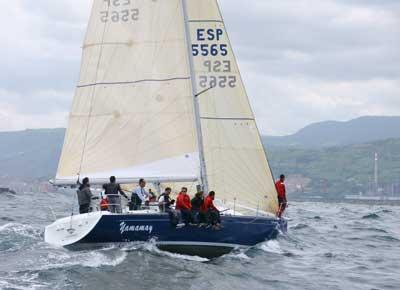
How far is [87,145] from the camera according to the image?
1033 inches

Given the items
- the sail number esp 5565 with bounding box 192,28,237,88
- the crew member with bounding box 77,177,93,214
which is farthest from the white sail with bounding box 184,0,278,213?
the crew member with bounding box 77,177,93,214

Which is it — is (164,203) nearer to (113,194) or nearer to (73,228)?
(113,194)

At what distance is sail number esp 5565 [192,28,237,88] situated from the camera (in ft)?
89.7

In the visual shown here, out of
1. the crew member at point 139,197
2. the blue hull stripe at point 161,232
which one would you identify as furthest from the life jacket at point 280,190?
the crew member at point 139,197

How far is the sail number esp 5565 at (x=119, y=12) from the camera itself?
26.7m

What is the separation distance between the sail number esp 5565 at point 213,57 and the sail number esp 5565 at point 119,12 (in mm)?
1965

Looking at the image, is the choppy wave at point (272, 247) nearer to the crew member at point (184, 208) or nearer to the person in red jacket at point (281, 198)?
the person in red jacket at point (281, 198)

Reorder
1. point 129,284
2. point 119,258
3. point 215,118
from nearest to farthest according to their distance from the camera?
point 129,284 → point 119,258 → point 215,118

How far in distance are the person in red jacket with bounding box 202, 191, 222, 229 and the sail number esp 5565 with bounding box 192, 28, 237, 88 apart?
4289 mm

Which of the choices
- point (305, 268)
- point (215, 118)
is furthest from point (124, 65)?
point (305, 268)

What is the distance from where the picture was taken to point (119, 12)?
87.7 ft

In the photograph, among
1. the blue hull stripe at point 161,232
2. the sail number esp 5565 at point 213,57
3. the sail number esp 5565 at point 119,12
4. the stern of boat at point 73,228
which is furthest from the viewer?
the sail number esp 5565 at point 213,57

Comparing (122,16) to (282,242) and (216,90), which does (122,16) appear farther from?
(282,242)

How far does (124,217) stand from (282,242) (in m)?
8.43
